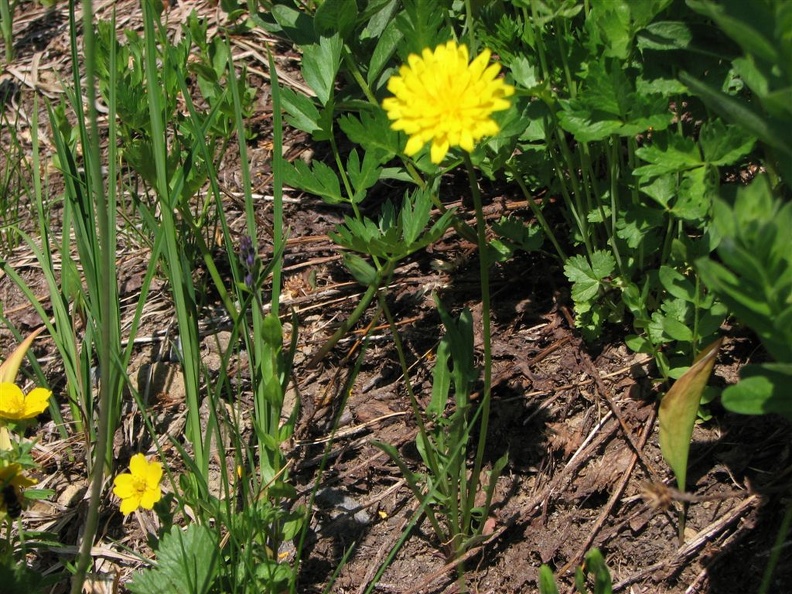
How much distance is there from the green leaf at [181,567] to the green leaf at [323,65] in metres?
0.99

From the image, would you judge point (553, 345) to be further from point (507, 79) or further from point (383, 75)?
point (383, 75)

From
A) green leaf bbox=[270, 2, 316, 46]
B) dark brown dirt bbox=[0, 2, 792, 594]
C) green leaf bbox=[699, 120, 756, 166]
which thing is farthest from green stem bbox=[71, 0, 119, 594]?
green leaf bbox=[699, 120, 756, 166]

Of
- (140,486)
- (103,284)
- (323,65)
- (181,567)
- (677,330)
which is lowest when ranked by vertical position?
(181,567)

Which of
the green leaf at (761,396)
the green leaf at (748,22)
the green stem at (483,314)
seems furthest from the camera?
the green stem at (483,314)

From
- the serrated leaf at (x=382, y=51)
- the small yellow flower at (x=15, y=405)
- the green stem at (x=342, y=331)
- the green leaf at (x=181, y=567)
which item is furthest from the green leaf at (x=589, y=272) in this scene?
the small yellow flower at (x=15, y=405)

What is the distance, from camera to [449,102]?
48.0 inches

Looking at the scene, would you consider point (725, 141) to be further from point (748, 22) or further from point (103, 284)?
point (103, 284)

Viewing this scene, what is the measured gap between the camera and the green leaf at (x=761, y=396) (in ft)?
3.80

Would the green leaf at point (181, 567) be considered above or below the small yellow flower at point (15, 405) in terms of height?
below

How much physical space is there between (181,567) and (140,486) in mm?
174

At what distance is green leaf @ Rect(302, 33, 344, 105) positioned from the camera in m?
1.93

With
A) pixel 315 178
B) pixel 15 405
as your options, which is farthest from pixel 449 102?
pixel 15 405

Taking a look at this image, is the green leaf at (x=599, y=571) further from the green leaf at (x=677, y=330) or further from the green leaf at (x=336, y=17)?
the green leaf at (x=336, y=17)

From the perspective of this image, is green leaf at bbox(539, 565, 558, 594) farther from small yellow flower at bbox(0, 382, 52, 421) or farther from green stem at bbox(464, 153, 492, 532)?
small yellow flower at bbox(0, 382, 52, 421)
